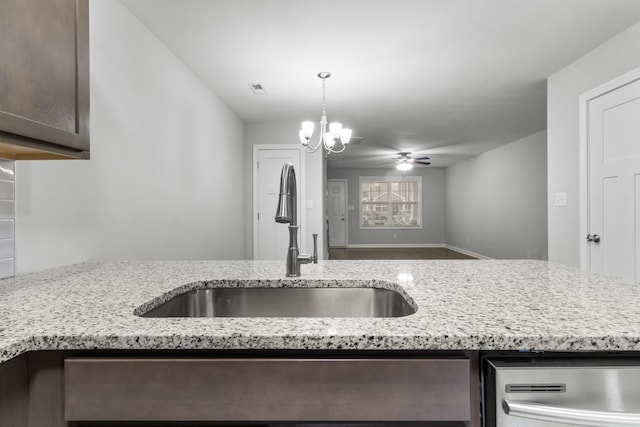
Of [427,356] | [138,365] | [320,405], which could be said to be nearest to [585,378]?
[427,356]

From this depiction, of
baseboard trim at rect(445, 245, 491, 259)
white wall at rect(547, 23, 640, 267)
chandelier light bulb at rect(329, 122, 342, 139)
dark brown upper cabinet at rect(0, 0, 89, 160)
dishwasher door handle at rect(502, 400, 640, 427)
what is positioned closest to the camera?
dishwasher door handle at rect(502, 400, 640, 427)

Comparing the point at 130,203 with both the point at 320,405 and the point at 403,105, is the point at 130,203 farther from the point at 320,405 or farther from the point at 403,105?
the point at 403,105

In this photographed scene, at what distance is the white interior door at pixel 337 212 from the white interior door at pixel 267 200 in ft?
17.3

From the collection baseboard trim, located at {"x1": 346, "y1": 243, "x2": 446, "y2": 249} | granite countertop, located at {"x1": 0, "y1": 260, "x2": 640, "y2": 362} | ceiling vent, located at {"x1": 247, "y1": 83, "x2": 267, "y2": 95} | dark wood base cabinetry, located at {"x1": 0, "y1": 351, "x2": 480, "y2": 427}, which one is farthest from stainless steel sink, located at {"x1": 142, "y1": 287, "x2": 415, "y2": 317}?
baseboard trim, located at {"x1": 346, "y1": 243, "x2": 446, "y2": 249}

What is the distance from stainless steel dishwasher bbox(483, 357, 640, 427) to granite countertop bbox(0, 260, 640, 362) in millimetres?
35

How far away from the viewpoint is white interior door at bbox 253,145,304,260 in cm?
480

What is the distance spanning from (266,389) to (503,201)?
24.2ft

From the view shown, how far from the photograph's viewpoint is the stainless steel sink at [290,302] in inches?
43.3

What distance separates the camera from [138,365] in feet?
2.01

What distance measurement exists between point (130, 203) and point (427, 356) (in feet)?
6.90

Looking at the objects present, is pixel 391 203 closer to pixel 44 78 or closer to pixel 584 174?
pixel 584 174

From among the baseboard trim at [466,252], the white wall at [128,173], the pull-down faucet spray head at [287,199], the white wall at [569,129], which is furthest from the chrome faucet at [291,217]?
the baseboard trim at [466,252]

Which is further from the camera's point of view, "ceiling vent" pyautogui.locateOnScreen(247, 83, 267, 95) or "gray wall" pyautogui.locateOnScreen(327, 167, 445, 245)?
"gray wall" pyautogui.locateOnScreen(327, 167, 445, 245)

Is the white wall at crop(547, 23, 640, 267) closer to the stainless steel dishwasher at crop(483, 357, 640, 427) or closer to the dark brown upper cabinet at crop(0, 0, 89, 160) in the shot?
the stainless steel dishwasher at crop(483, 357, 640, 427)
